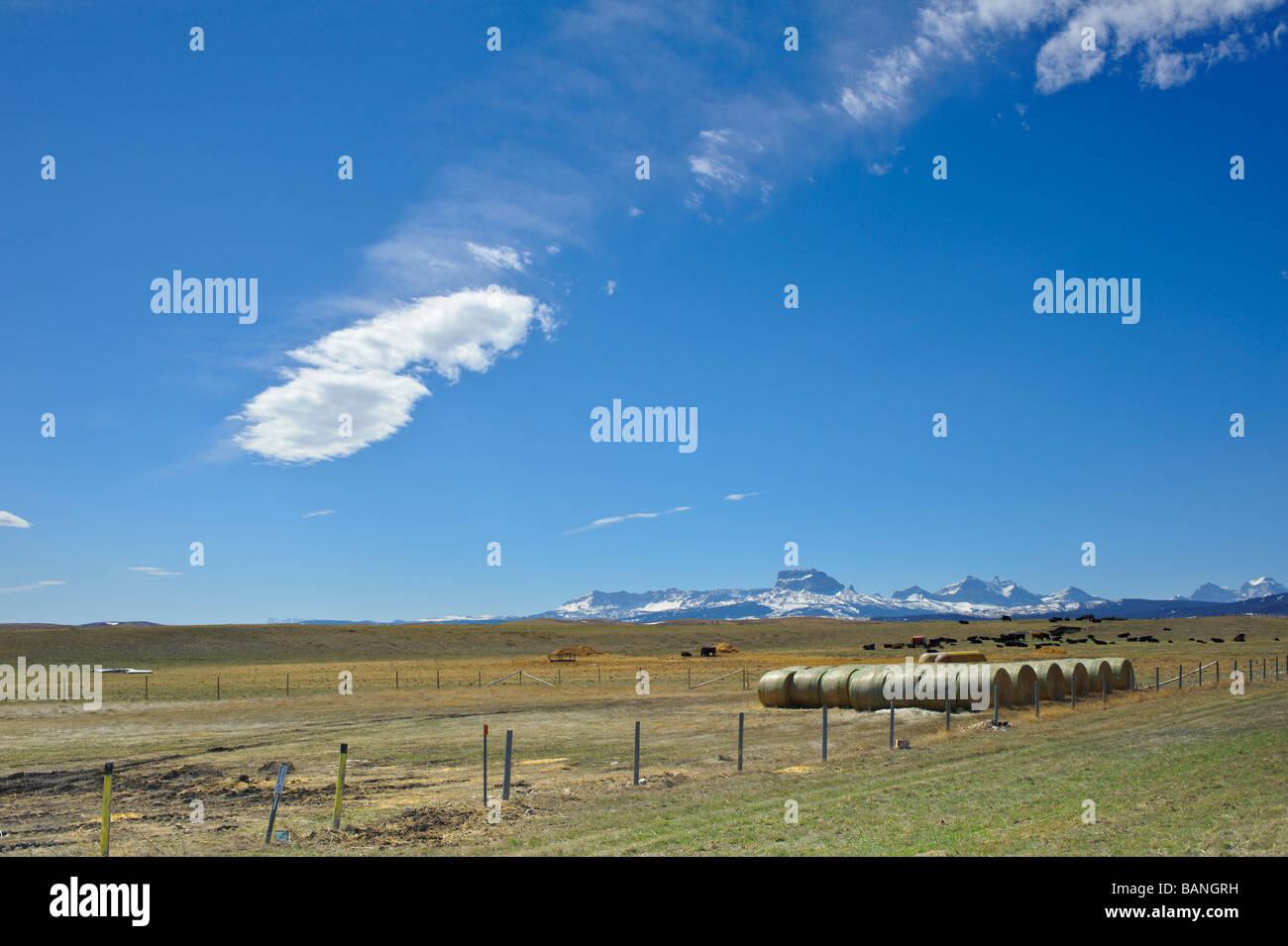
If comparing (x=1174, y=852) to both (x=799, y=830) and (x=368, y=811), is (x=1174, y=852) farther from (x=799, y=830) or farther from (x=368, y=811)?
(x=368, y=811)

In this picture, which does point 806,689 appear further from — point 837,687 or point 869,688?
point 869,688

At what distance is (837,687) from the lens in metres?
34.3

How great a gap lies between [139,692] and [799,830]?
168ft

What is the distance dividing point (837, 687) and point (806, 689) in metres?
1.70

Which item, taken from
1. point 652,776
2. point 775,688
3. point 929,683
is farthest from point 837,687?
point 652,776

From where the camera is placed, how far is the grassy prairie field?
12.6m

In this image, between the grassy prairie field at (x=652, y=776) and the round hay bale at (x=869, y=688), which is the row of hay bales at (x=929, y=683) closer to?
the round hay bale at (x=869, y=688)

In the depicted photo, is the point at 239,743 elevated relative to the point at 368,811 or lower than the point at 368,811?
lower

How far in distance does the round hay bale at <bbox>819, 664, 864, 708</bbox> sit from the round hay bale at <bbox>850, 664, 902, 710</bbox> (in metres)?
0.29

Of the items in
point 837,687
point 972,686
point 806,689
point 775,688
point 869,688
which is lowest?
point 775,688

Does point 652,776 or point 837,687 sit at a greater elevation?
point 652,776
